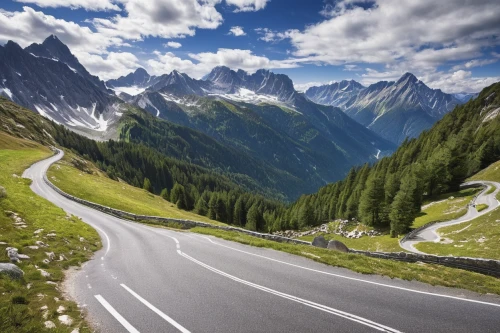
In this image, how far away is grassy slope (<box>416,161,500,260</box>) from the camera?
3326 centimetres

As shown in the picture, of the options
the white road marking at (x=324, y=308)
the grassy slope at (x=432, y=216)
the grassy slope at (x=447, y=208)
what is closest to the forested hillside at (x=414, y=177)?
the grassy slope at (x=447, y=208)

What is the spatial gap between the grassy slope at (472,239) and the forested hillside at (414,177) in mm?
10182

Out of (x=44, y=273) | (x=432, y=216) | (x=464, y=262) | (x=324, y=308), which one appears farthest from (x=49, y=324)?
(x=432, y=216)

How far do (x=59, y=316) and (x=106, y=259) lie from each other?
10.7 metres

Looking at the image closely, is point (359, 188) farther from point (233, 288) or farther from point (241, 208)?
point (233, 288)

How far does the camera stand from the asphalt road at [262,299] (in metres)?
10.0

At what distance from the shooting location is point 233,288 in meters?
13.8

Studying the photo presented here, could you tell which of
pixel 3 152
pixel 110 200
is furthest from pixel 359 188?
pixel 3 152

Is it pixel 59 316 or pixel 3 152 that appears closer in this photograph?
pixel 59 316

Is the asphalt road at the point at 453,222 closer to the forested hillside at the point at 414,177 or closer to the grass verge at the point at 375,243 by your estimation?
the grass verge at the point at 375,243

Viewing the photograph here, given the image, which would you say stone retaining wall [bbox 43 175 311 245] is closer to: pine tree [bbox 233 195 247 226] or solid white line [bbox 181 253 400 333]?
solid white line [bbox 181 253 400 333]

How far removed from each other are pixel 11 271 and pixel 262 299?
1175 centimetres

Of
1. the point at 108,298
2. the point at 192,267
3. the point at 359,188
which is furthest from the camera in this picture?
the point at 359,188

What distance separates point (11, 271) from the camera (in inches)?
488
